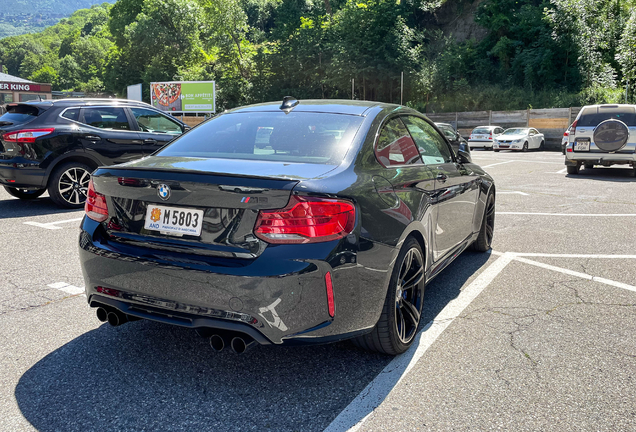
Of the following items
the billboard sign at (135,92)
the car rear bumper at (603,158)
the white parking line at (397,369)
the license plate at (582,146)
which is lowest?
the white parking line at (397,369)

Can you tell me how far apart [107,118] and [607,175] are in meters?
12.8

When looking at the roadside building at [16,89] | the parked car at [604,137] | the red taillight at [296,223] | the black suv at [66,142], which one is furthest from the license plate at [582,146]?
the roadside building at [16,89]

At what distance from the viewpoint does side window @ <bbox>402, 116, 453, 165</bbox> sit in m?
4.12

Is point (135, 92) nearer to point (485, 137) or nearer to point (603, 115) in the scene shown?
point (485, 137)

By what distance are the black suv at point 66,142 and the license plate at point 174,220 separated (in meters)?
6.02

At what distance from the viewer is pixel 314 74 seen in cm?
5925

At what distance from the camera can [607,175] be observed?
48.3ft

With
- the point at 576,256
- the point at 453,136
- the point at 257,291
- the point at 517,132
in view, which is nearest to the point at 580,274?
the point at 576,256

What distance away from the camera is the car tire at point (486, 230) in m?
5.67

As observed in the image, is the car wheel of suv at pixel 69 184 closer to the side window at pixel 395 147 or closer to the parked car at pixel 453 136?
the parked car at pixel 453 136

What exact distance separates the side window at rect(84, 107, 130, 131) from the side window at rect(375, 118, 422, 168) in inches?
249

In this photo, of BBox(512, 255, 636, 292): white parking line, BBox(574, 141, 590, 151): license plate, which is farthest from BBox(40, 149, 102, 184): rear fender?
BBox(574, 141, 590, 151): license plate

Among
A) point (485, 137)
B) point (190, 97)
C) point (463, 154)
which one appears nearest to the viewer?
point (463, 154)

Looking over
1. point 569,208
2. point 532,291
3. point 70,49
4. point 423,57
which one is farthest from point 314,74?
point 70,49
